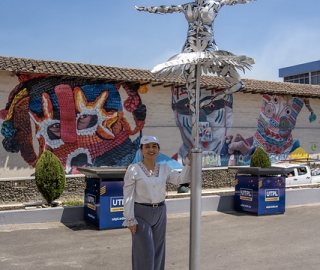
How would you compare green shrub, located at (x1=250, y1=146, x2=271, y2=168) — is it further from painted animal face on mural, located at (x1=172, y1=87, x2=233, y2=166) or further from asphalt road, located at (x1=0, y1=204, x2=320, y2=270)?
asphalt road, located at (x1=0, y1=204, x2=320, y2=270)

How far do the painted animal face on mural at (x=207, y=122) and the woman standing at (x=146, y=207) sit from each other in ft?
44.8

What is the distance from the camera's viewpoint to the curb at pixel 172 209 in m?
10.0

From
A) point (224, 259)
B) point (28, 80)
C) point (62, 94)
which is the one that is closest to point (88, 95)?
point (62, 94)

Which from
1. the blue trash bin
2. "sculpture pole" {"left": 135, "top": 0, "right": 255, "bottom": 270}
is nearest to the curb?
the blue trash bin

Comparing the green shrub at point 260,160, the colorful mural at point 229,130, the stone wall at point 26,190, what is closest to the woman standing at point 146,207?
the stone wall at point 26,190

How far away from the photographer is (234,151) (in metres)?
20.5

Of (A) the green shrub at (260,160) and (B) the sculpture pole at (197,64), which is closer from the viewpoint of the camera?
(B) the sculpture pole at (197,64)

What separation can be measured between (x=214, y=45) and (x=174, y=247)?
461cm

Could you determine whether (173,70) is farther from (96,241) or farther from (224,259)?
(96,241)

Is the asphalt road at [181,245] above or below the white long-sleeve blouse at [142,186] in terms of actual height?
below

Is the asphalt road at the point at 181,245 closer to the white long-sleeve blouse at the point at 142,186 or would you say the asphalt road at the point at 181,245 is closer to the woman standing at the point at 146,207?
the woman standing at the point at 146,207

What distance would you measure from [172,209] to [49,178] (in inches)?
130

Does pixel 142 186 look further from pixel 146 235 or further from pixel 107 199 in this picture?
pixel 107 199

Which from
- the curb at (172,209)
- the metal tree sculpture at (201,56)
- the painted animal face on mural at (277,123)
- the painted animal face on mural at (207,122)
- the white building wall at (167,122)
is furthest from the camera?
the painted animal face on mural at (277,123)
